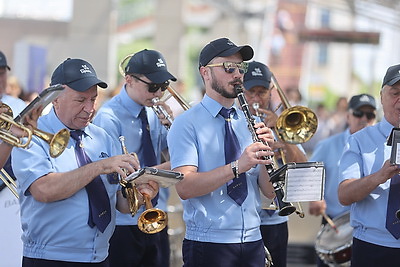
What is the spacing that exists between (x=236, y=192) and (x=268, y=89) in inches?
80.7

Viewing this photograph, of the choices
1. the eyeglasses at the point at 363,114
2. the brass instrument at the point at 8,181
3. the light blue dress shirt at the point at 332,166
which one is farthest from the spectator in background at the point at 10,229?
the eyeglasses at the point at 363,114

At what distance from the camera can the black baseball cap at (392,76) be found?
5887 mm

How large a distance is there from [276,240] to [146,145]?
1.29m

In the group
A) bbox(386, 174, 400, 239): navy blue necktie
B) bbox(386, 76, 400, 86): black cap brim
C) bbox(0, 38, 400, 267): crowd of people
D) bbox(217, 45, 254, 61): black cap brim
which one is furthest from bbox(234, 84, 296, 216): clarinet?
bbox(386, 76, 400, 86): black cap brim

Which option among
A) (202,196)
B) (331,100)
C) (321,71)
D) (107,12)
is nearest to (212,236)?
(202,196)

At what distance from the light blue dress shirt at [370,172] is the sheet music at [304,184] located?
2.25 feet

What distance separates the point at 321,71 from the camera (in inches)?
3017

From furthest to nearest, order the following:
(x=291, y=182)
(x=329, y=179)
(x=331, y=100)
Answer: (x=331, y=100)
(x=329, y=179)
(x=291, y=182)

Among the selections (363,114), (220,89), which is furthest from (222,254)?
(363,114)

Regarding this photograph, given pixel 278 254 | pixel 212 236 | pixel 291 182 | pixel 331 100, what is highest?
pixel 291 182

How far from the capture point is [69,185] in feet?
16.8

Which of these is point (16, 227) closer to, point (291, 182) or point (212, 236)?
point (212, 236)

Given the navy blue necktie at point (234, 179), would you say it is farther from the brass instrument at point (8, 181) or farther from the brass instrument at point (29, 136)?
the brass instrument at point (8, 181)

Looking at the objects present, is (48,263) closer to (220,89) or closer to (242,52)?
(220,89)
